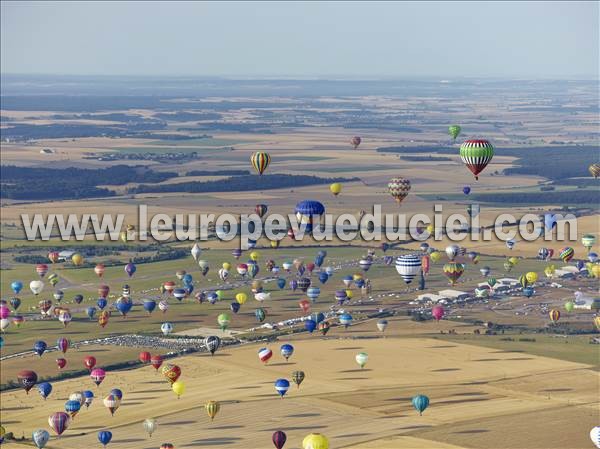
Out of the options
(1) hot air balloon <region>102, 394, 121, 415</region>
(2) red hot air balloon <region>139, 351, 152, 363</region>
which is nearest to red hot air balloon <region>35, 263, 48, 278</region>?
(2) red hot air balloon <region>139, 351, 152, 363</region>

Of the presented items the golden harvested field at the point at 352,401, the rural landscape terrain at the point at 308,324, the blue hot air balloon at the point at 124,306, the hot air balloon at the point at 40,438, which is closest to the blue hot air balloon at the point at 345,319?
the rural landscape terrain at the point at 308,324

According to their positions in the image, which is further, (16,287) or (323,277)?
(323,277)

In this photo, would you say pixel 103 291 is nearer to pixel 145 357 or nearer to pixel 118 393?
pixel 145 357

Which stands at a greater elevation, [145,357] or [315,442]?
[145,357]

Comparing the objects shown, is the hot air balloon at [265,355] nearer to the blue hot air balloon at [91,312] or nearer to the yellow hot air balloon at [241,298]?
the yellow hot air balloon at [241,298]

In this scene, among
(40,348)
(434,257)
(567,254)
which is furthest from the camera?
(434,257)

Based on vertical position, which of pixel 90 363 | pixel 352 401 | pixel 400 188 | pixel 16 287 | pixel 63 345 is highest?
pixel 400 188

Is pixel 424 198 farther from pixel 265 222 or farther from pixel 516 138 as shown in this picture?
pixel 516 138

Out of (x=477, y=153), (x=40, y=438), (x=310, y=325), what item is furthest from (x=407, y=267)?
(x=40, y=438)

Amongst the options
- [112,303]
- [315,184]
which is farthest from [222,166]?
[112,303]
